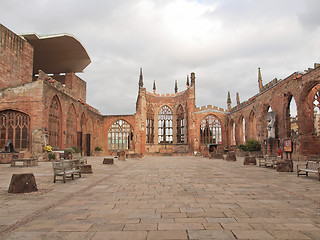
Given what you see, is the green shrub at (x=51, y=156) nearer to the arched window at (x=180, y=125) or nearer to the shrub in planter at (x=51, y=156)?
the shrub in planter at (x=51, y=156)

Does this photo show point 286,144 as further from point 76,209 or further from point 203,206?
point 76,209

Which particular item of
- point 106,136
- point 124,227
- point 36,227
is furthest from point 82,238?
point 106,136

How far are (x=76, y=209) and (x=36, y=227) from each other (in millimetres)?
1024

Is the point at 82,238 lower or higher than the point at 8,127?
lower

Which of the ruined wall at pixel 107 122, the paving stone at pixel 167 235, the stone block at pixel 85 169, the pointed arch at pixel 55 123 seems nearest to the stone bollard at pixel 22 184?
the stone block at pixel 85 169

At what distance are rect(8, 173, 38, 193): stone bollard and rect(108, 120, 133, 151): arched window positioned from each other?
100 feet

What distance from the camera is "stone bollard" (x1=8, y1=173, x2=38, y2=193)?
5.96 metres

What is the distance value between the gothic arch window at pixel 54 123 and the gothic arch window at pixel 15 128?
6.41ft

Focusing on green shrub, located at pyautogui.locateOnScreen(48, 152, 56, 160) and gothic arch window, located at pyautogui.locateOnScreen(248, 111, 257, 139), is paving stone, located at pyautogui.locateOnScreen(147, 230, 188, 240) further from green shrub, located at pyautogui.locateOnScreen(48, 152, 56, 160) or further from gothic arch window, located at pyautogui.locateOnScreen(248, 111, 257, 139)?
gothic arch window, located at pyautogui.locateOnScreen(248, 111, 257, 139)

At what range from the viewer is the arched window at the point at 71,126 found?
2416 cm

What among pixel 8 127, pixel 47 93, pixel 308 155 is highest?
pixel 47 93

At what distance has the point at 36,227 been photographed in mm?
3459

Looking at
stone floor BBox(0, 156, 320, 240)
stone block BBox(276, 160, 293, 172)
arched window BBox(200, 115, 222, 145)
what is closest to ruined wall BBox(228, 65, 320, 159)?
stone block BBox(276, 160, 293, 172)

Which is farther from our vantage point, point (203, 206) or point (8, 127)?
point (8, 127)
